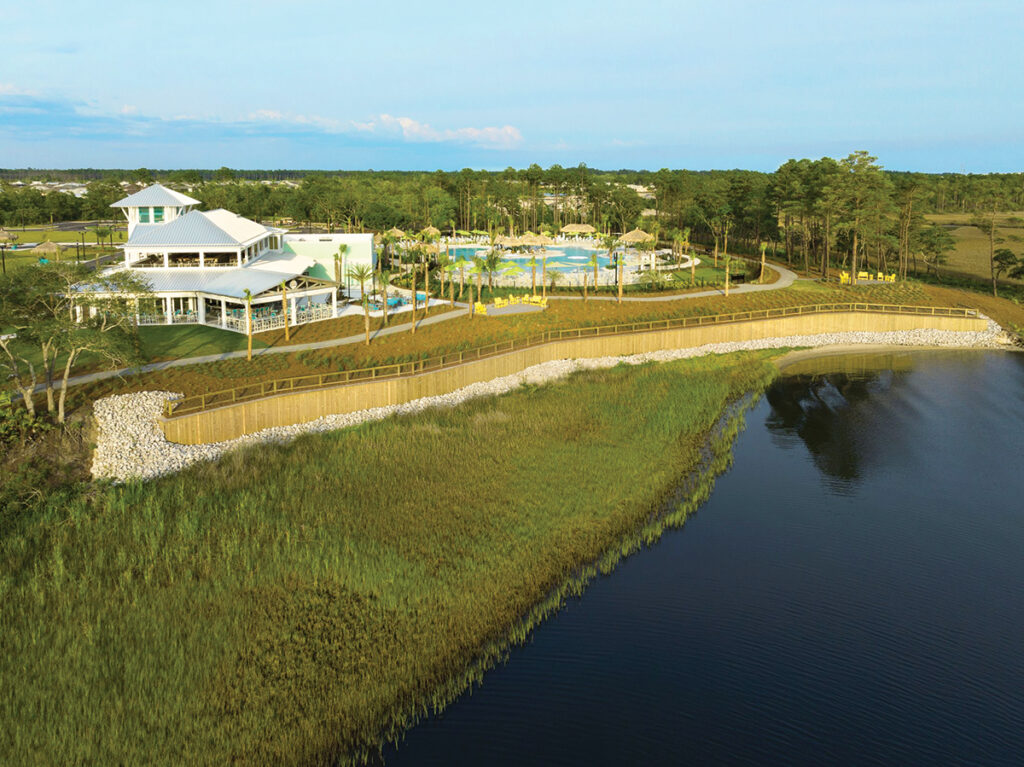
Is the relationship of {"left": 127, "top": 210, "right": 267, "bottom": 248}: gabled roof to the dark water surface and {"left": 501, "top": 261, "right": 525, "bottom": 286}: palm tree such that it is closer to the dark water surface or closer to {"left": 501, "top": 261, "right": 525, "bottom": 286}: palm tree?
{"left": 501, "top": 261, "right": 525, "bottom": 286}: palm tree

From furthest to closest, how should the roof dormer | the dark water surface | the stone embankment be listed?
the roof dormer → the stone embankment → the dark water surface

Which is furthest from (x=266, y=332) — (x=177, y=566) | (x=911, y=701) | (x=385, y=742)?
(x=911, y=701)

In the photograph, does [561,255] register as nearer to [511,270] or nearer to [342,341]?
[511,270]

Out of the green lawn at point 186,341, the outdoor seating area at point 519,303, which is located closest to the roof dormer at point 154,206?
the green lawn at point 186,341

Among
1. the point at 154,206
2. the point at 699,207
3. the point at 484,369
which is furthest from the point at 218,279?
the point at 699,207

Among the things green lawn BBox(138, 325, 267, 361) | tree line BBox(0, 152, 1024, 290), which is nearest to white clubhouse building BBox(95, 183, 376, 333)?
green lawn BBox(138, 325, 267, 361)

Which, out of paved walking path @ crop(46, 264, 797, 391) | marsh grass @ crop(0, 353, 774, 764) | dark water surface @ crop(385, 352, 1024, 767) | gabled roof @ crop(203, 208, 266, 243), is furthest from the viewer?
gabled roof @ crop(203, 208, 266, 243)
